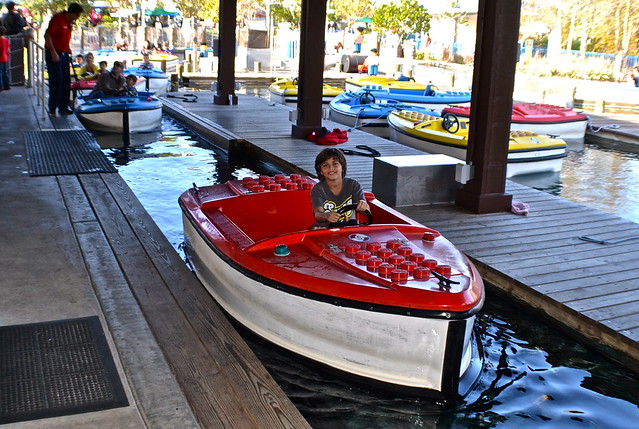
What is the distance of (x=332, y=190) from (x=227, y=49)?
11313 mm

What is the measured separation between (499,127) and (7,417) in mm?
5555

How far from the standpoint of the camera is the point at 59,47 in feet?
36.7

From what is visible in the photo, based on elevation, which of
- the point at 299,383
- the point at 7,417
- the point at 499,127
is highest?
the point at 499,127

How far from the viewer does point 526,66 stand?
29.3 metres

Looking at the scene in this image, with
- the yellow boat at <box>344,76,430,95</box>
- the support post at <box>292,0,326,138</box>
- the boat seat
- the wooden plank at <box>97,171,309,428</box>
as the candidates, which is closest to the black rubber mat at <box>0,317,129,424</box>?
the wooden plank at <box>97,171,309,428</box>

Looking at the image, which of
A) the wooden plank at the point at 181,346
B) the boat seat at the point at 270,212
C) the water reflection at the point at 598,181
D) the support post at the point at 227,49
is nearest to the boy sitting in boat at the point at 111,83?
the support post at the point at 227,49

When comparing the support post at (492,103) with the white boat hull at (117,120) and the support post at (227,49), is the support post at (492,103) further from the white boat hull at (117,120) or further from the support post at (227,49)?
the support post at (227,49)

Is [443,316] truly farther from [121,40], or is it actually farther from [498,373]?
[121,40]

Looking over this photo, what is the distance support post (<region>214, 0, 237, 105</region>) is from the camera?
15.4 meters

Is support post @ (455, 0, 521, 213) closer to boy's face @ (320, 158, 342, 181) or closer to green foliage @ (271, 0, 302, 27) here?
boy's face @ (320, 158, 342, 181)

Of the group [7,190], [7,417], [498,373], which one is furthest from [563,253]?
[7,190]

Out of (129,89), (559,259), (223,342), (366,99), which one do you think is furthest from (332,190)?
(366,99)

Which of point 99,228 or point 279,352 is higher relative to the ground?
point 99,228

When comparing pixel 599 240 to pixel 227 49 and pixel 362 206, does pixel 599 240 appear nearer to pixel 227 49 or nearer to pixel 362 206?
pixel 362 206
